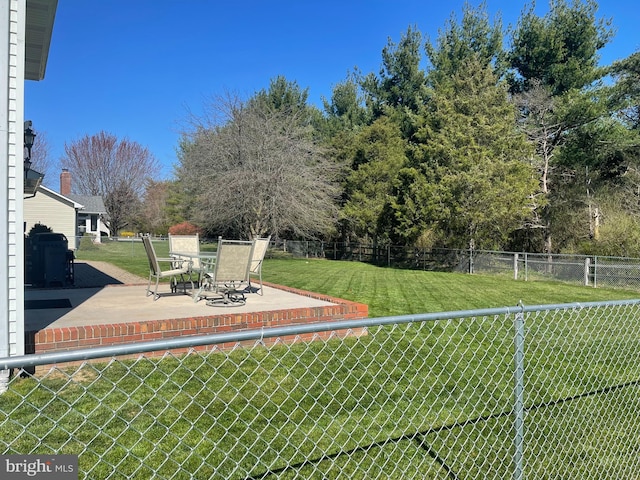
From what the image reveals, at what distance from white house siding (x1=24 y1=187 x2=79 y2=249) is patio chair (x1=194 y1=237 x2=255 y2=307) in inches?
1050

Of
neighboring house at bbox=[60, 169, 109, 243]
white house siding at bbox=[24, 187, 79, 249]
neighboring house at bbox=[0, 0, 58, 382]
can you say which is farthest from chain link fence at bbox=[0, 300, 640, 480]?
neighboring house at bbox=[60, 169, 109, 243]

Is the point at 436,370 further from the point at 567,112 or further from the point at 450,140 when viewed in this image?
the point at 567,112

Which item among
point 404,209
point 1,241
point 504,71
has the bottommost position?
point 1,241

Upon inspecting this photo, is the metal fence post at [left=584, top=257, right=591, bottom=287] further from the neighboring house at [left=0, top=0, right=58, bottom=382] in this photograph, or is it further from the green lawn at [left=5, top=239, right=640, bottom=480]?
the neighboring house at [left=0, top=0, right=58, bottom=382]

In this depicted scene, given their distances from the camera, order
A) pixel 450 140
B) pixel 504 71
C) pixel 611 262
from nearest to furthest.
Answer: pixel 611 262 < pixel 450 140 < pixel 504 71

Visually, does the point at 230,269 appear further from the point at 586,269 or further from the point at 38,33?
the point at 586,269

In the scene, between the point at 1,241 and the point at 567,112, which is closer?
the point at 1,241

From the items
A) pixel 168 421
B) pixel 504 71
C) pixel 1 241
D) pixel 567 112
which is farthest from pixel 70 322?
pixel 504 71

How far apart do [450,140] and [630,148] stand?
7.45 meters

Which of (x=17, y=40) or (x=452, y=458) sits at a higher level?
(x=17, y=40)

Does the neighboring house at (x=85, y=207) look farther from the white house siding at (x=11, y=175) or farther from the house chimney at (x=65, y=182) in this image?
the white house siding at (x=11, y=175)

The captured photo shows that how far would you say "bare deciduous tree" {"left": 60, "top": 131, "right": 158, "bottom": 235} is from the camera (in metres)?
45.9

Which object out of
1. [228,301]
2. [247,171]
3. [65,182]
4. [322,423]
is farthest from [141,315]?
[65,182]

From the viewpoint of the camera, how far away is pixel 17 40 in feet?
11.9
